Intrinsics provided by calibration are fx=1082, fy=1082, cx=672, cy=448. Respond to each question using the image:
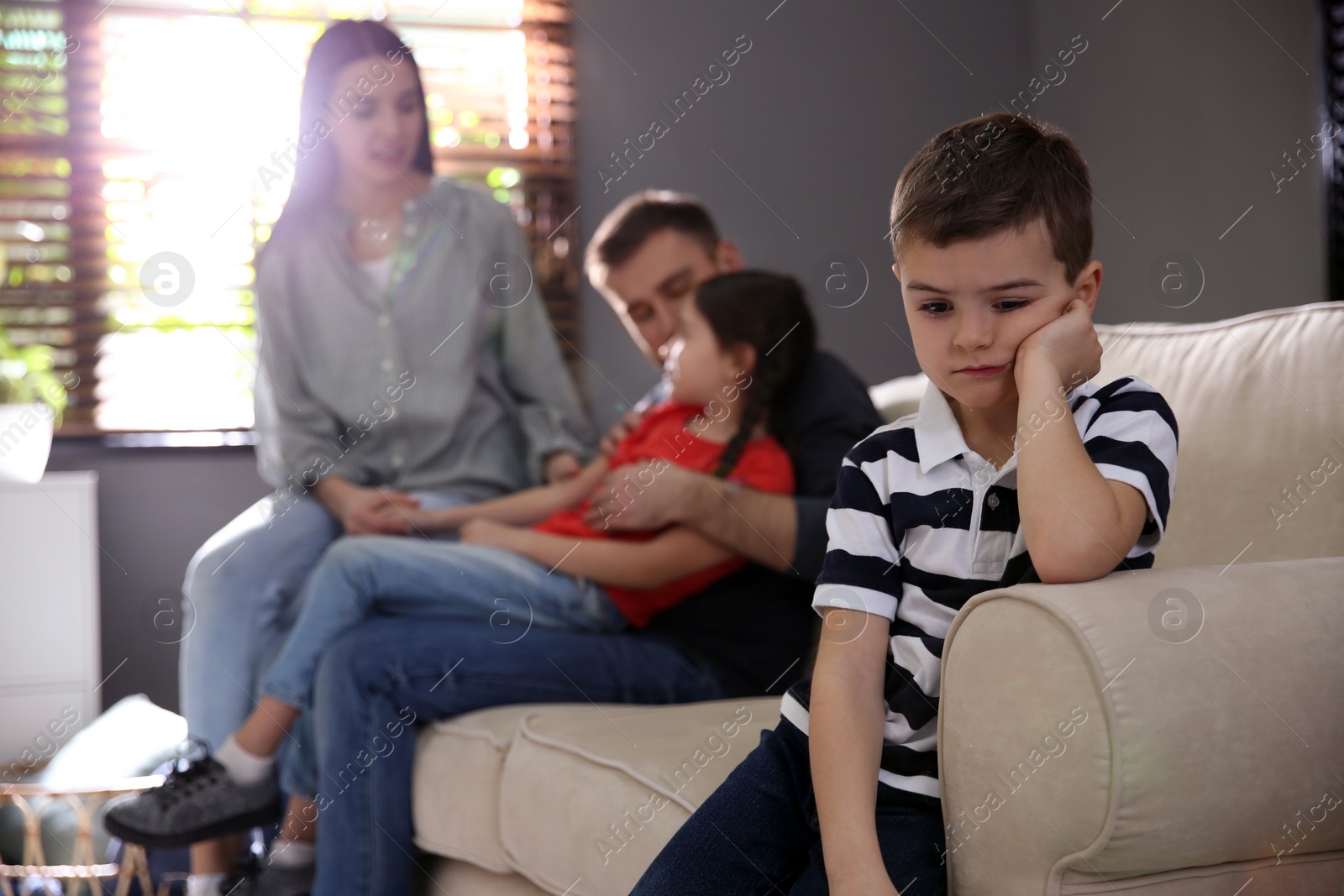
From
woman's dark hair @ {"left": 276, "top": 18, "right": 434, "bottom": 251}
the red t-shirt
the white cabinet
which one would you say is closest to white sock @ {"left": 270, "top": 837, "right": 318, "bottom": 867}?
the red t-shirt

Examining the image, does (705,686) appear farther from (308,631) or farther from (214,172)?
(214,172)

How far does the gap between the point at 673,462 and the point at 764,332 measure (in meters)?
0.23

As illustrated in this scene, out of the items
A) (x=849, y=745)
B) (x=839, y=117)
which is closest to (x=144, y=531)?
(x=839, y=117)

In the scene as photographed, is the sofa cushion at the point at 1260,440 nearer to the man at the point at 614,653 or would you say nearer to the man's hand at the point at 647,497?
the man at the point at 614,653

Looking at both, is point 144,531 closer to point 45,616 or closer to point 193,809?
point 45,616

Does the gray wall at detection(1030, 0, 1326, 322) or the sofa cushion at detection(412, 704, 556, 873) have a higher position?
the gray wall at detection(1030, 0, 1326, 322)

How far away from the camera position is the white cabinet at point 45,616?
7.23 ft

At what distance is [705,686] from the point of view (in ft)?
4.70

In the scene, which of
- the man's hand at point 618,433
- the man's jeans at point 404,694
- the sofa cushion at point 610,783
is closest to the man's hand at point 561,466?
the man's hand at point 618,433

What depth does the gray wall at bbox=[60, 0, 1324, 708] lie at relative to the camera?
2.42 metres

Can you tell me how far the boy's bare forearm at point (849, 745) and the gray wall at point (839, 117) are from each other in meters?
1.85

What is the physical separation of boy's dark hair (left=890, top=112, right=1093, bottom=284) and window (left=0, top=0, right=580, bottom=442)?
6.07 feet

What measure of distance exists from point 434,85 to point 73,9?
84cm

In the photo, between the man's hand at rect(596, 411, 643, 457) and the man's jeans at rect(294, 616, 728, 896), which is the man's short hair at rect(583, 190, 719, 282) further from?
the man's jeans at rect(294, 616, 728, 896)
